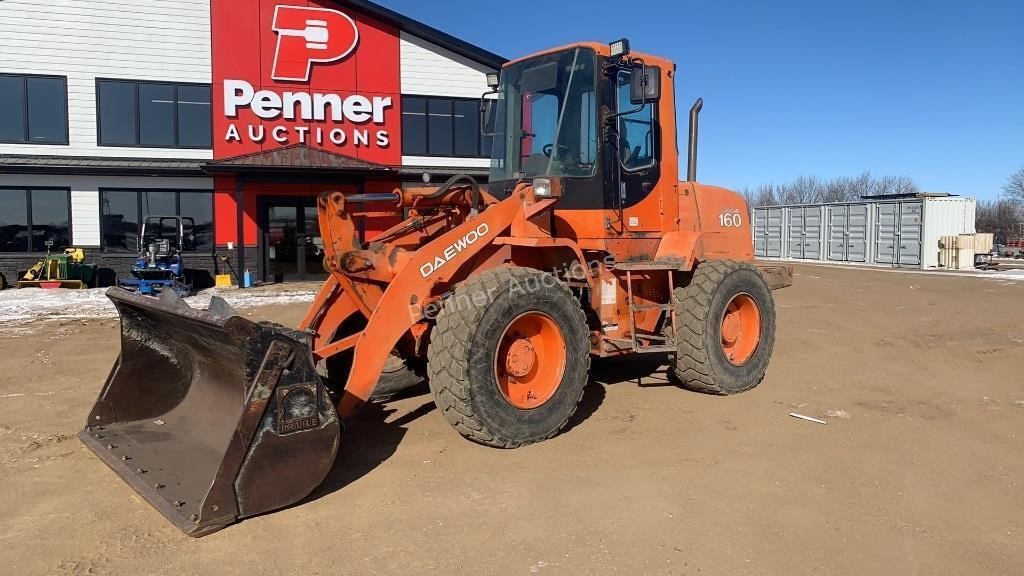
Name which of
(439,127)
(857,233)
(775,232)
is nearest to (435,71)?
(439,127)

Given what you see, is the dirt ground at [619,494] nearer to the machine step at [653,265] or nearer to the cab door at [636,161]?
the machine step at [653,265]

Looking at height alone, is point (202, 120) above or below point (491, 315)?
above

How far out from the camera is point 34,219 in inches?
698

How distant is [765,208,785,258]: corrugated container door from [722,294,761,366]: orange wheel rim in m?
25.7

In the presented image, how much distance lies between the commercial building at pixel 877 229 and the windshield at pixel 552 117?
891 inches

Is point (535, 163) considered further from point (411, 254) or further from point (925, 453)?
point (925, 453)

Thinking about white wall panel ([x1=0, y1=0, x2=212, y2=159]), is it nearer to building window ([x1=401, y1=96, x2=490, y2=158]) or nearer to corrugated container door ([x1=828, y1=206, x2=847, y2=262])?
building window ([x1=401, y1=96, x2=490, y2=158])

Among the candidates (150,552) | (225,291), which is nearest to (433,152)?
(225,291)

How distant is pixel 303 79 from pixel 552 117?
47.0ft

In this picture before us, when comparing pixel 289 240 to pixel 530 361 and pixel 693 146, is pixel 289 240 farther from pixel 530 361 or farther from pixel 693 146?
pixel 530 361

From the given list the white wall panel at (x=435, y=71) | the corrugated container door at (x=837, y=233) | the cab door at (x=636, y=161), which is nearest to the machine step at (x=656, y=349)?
the cab door at (x=636, y=161)

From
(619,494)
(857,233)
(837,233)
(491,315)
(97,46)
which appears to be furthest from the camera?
(837,233)

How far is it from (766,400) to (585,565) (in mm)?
3676

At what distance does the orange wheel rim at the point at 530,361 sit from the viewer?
5.13 meters
